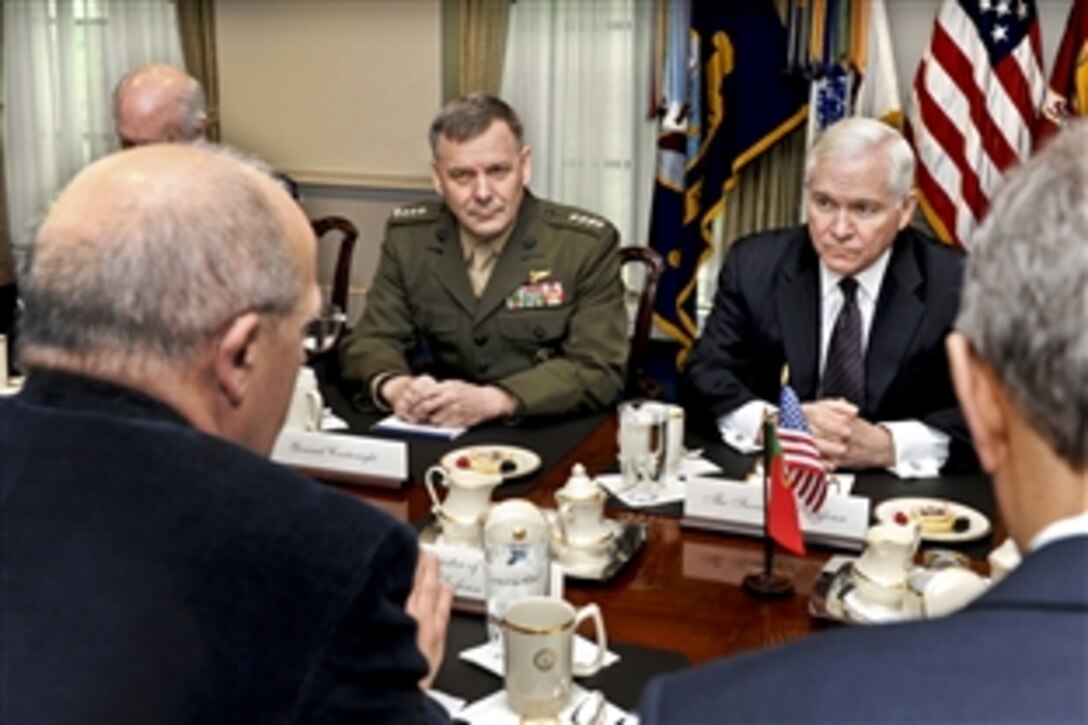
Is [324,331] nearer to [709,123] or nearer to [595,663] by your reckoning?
[595,663]

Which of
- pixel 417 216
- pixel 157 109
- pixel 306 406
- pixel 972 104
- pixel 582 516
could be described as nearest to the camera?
pixel 582 516

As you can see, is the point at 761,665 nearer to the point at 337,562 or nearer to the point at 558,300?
the point at 337,562

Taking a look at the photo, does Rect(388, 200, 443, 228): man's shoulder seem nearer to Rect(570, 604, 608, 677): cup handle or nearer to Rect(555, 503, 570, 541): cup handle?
Rect(555, 503, 570, 541): cup handle

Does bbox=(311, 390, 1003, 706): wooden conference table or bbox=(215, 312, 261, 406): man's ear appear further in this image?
bbox=(311, 390, 1003, 706): wooden conference table

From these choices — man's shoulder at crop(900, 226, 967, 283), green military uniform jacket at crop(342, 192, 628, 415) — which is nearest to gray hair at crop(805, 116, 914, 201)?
man's shoulder at crop(900, 226, 967, 283)

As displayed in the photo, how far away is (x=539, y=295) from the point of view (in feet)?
10.5

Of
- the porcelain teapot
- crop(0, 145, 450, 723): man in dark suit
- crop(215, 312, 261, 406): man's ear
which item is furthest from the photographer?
the porcelain teapot

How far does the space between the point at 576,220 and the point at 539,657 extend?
2.01m

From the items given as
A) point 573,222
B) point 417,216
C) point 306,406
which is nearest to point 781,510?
point 306,406

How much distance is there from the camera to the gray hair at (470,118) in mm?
3131

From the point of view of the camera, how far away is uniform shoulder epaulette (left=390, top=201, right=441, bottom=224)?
3334 millimetres

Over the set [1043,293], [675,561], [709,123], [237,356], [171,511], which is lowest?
[675,561]

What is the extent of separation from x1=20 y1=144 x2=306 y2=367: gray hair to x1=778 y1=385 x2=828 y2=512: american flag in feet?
3.35

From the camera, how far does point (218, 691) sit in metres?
1.06
